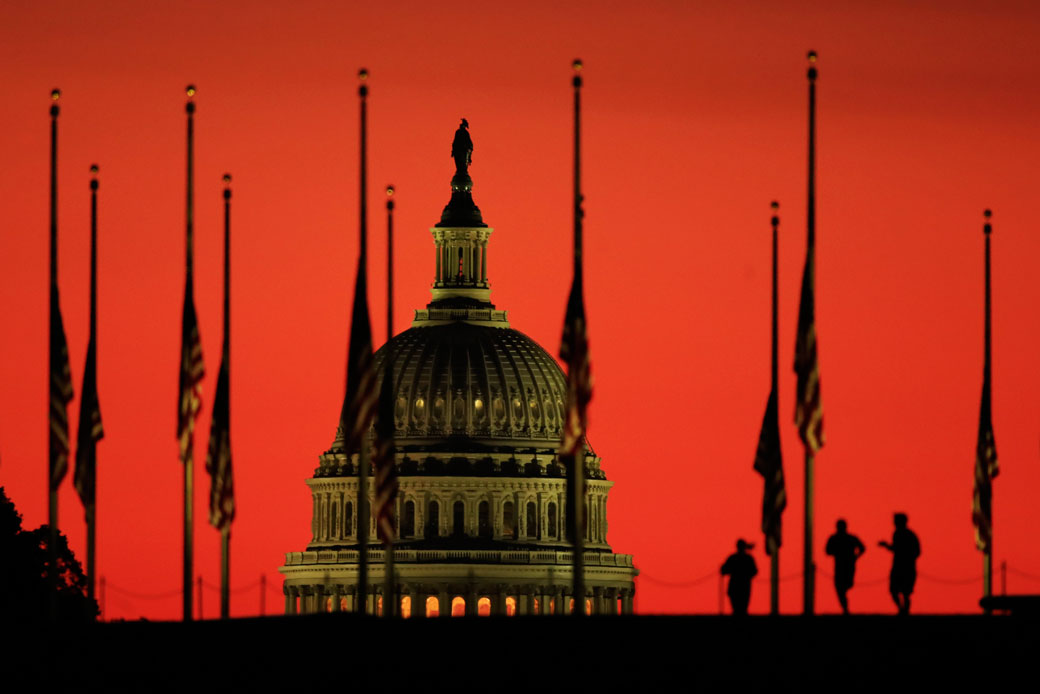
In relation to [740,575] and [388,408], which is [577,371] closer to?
[740,575]

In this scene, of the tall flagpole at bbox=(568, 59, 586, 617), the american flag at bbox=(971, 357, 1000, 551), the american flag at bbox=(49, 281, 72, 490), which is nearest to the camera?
the tall flagpole at bbox=(568, 59, 586, 617)

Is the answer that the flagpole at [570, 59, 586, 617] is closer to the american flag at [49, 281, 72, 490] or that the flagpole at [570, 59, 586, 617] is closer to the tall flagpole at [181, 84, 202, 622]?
the tall flagpole at [181, 84, 202, 622]

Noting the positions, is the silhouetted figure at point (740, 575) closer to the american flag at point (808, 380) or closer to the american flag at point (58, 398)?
the american flag at point (808, 380)

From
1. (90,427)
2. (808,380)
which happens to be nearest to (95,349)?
(90,427)

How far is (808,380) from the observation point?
125 metres

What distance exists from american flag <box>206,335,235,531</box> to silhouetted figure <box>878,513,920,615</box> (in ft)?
66.8

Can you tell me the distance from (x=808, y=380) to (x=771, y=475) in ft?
28.8

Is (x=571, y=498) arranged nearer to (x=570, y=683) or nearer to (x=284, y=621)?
(x=284, y=621)

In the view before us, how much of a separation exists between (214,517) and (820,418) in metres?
17.7

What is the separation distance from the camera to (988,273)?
136375mm

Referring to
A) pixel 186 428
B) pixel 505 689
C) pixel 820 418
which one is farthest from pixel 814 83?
pixel 505 689

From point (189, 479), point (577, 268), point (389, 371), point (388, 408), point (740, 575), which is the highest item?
point (577, 268)

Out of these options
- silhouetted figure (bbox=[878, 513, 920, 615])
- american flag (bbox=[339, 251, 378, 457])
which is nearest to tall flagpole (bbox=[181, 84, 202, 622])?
american flag (bbox=[339, 251, 378, 457])

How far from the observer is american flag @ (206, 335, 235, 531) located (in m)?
131
